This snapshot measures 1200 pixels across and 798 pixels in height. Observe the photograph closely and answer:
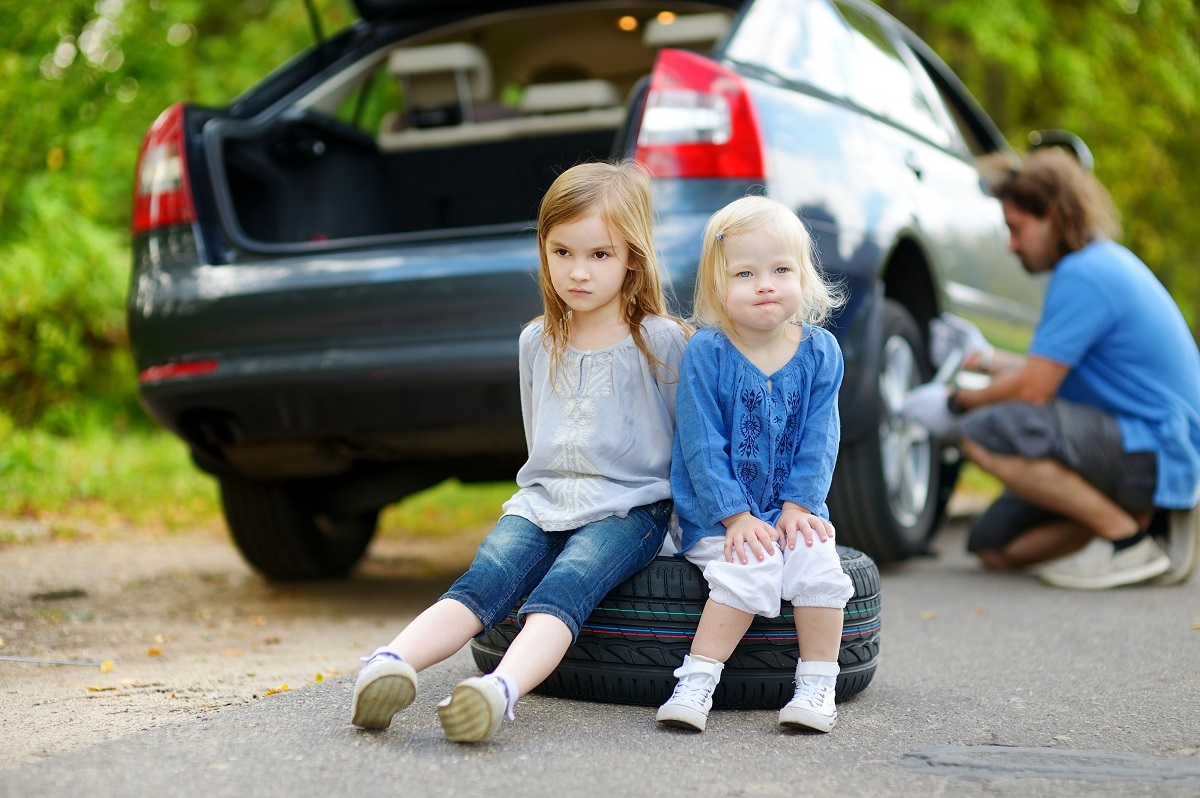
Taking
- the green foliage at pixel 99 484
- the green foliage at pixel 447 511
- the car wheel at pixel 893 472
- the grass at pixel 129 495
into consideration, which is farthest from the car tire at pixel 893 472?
the green foliage at pixel 99 484

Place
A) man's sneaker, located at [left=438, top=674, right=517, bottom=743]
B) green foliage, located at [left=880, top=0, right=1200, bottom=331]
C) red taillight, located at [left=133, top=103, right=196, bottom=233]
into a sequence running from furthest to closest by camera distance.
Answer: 1. green foliage, located at [left=880, top=0, right=1200, bottom=331]
2. red taillight, located at [left=133, top=103, right=196, bottom=233]
3. man's sneaker, located at [left=438, top=674, right=517, bottom=743]

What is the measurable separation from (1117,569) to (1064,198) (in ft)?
4.11

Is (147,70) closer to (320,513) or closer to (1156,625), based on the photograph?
(320,513)

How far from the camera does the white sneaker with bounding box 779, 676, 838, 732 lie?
2.35 metres

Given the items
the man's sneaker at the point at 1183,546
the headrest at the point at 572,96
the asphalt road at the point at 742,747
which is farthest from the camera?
the headrest at the point at 572,96

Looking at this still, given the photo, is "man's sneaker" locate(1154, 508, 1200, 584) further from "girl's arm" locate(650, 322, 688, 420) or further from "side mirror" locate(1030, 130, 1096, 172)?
"girl's arm" locate(650, 322, 688, 420)

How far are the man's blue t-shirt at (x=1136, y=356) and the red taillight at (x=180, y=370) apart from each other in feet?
8.53

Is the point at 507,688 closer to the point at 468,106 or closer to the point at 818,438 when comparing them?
the point at 818,438

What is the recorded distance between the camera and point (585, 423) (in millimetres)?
2637

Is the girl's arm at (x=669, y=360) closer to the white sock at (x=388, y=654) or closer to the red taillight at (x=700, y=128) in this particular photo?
the red taillight at (x=700, y=128)

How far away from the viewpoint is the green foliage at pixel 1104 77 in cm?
984

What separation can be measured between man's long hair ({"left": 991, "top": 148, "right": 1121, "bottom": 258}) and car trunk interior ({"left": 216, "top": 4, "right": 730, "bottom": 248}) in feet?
4.11

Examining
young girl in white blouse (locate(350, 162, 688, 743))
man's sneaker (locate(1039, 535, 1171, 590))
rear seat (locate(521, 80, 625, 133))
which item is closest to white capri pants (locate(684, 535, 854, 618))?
young girl in white blouse (locate(350, 162, 688, 743))

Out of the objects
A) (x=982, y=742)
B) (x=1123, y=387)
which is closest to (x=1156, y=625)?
(x=1123, y=387)
